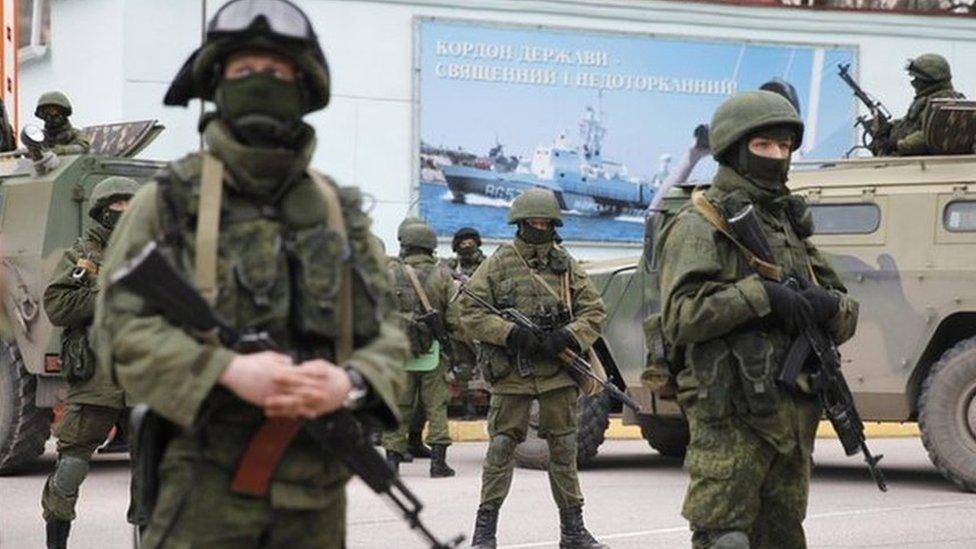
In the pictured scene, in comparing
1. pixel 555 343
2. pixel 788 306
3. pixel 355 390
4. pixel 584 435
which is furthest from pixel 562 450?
pixel 355 390

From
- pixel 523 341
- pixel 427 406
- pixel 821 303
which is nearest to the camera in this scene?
pixel 821 303

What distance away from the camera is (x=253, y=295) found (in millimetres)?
4199

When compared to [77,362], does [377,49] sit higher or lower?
higher

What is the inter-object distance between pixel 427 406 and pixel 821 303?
7952 millimetres

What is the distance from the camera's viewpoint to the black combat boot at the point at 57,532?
8.77m

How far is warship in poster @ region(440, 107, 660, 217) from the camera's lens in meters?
19.0

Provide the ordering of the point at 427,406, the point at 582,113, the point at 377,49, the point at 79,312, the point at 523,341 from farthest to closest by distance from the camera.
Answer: the point at 582,113 < the point at 377,49 < the point at 427,406 < the point at 523,341 < the point at 79,312

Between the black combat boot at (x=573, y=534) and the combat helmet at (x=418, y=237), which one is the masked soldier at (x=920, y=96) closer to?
the combat helmet at (x=418, y=237)

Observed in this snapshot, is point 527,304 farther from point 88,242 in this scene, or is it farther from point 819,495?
point 819,495

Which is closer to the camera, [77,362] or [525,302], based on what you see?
[77,362]

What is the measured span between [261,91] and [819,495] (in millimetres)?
8771

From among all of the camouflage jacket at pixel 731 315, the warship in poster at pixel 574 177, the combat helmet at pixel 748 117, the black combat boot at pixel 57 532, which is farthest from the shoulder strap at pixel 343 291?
the warship in poster at pixel 574 177

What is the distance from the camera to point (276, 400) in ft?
13.0

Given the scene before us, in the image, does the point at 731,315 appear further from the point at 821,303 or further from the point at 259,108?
the point at 259,108
